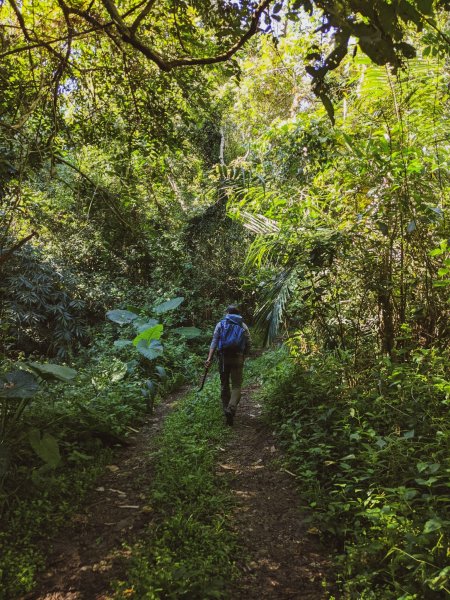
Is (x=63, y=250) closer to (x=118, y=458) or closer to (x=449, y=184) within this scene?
(x=118, y=458)

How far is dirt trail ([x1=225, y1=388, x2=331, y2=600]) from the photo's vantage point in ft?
Result: 8.48

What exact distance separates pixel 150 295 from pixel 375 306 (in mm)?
8706

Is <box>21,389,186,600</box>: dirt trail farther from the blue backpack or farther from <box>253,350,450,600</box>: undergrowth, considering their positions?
the blue backpack

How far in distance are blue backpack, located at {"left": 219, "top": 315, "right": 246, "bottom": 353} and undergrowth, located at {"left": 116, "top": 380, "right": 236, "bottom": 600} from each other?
1392 millimetres

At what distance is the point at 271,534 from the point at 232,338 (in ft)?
9.91

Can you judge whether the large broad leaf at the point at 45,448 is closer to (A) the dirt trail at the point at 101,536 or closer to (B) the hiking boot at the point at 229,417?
(A) the dirt trail at the point at 101,536

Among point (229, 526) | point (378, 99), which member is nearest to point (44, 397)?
point (229, 526)

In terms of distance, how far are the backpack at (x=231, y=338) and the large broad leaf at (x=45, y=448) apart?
9.32ft

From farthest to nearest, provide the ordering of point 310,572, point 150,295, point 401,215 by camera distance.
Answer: point 150,295, point 401,215, point 310,572

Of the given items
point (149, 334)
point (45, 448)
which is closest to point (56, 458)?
point (45, 448)

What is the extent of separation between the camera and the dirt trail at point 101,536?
2.57 metres

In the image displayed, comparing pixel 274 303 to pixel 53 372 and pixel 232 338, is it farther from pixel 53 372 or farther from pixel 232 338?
pixel 53 372

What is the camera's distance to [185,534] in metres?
2.96

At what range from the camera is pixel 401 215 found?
4.16 meters
